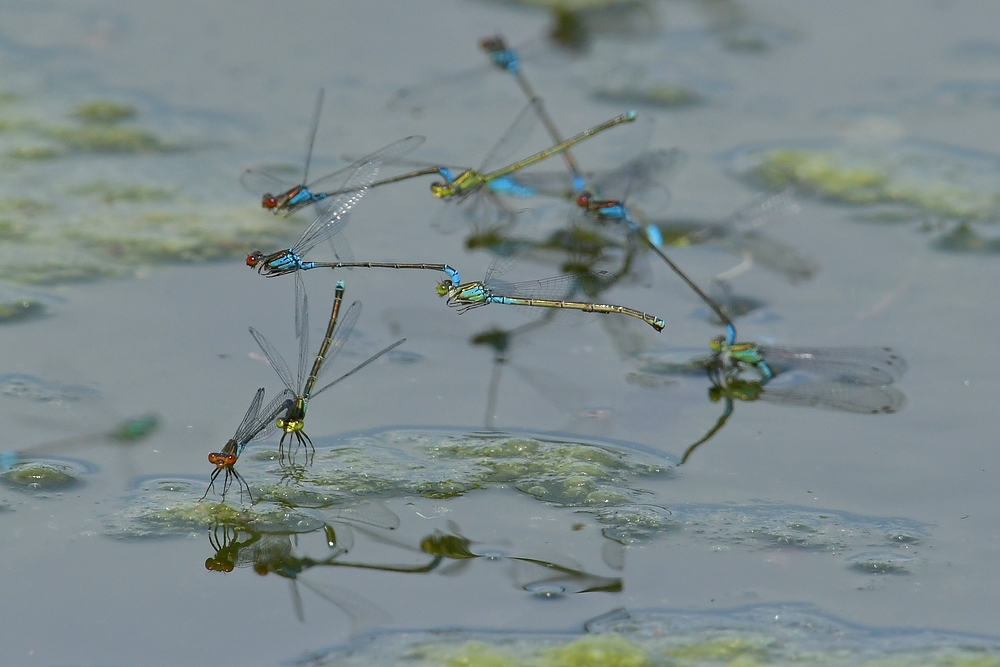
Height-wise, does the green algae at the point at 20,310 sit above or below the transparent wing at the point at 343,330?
above

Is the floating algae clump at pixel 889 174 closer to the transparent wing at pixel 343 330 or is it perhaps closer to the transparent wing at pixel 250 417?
the transparent wing at pixel 343 330

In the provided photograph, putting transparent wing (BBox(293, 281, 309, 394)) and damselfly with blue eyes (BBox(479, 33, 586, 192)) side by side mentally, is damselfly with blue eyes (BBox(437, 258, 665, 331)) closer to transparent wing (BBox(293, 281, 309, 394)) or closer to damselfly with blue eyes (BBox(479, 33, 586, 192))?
transparent wing (BBox(293, 281, 309, 394))

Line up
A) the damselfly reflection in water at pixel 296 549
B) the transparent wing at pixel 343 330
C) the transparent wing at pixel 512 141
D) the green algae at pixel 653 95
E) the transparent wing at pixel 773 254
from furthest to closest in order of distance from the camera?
the green algae at pixel 653 95 < the transparent wing at pixel 512 141 < the transparent wing at pixel 773 254 < the transparent wing at pixel 343 330 < the damselfly reflection in water at pixel 296 549

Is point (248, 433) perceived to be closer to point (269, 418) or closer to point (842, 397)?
point (269, 418)

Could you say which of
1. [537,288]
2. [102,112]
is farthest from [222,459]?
[102,112]

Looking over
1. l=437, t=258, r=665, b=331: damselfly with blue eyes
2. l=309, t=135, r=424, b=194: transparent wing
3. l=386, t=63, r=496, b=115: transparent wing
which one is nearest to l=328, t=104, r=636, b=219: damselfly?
l=309, t=135, r=424, b=194: transparent wing

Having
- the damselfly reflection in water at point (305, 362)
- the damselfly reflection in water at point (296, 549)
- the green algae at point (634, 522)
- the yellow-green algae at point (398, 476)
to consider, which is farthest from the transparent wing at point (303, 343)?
the green algae at point (634, 522)

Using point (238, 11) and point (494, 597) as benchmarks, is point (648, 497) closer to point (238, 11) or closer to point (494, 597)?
point (494, 597)
